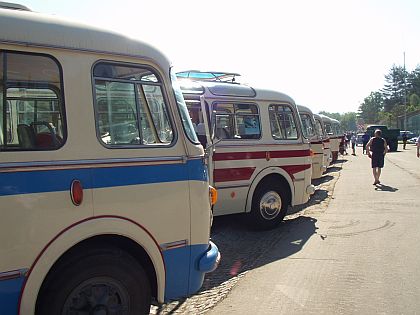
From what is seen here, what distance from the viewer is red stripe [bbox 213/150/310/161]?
309 inches

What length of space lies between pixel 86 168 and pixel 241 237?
16.8 ft

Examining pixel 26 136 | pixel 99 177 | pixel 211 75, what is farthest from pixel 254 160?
pixel 26 136

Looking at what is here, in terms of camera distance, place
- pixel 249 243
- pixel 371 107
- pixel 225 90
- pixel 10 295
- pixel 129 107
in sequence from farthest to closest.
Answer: pixel 371 107 → pixel 225 90 → pixel 249 243 → pixel 129 107 → pixel 10 295

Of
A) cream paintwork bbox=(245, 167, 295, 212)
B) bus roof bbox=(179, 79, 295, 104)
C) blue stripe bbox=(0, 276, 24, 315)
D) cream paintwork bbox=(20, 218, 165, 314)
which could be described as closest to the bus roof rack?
cream paintwork bbox=(20, 218, 165, 314)

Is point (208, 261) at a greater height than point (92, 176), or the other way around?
point (92, 176)

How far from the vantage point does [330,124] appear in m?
24.2

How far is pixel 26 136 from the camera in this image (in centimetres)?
322

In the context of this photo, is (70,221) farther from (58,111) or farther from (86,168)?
(58,111)

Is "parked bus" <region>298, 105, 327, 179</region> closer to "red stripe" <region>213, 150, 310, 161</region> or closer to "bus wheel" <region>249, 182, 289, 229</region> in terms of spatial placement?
"red stripe" <region>213, 150, 310, 161</region>

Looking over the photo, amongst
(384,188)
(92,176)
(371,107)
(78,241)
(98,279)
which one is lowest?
(384,188)

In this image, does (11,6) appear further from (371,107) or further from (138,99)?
(371,107)

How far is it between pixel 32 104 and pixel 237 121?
529cm

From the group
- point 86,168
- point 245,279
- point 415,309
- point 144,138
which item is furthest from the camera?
point 245,279

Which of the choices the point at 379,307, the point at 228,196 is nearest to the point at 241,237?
the point at 228,196
